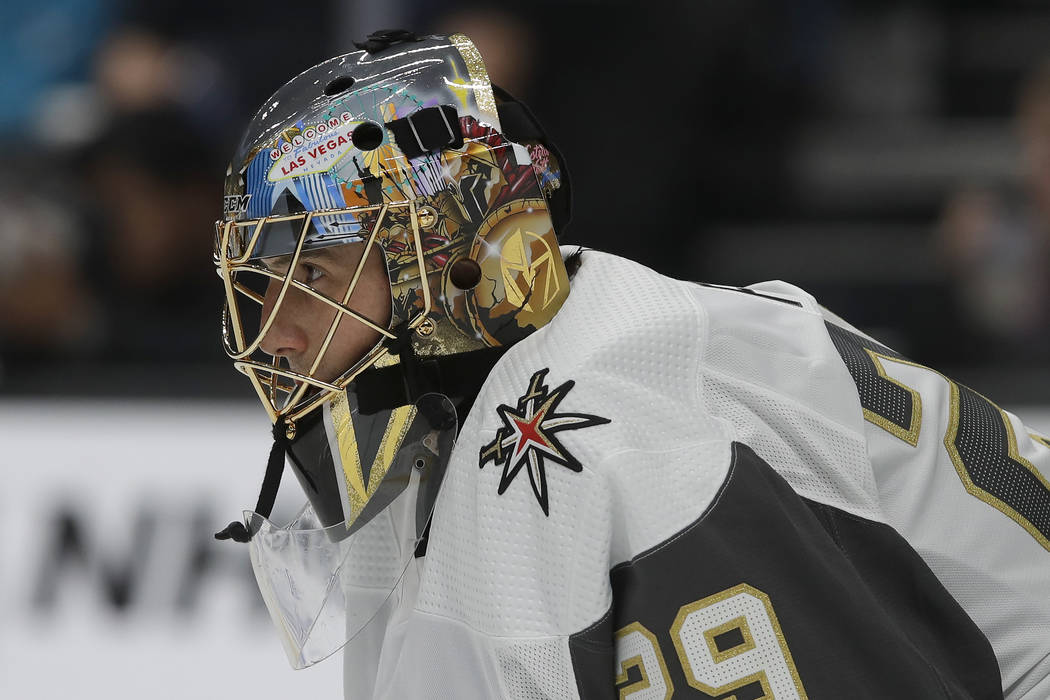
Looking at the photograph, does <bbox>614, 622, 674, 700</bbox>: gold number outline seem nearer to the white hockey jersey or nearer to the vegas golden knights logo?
the white hockey jersey

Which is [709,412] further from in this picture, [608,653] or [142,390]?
[142,390]

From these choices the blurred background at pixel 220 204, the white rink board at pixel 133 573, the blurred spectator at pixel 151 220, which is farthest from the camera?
the blurred spectator at pixel 151 220

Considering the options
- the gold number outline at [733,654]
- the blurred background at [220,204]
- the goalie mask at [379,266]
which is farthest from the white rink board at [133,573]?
the gold number outline at [733,654]

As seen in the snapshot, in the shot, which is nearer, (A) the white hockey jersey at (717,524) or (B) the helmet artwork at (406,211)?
(A) the white hockey jersey at (717,524)

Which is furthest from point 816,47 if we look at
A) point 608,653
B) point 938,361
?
point 608,653

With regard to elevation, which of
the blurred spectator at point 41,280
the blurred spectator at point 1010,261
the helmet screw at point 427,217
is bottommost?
the blurred spectator at point 1010,261

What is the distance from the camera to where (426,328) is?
1601mm

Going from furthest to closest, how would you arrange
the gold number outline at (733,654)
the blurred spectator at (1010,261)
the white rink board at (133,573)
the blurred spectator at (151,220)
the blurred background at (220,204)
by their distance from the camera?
the blurred spectator at (151,220), the blurred spectator at (1010,261), the blurred background at (220,204), the white rink board at (133,573), the gold number outline at (733,654)

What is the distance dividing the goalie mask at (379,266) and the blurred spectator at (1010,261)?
289 cm

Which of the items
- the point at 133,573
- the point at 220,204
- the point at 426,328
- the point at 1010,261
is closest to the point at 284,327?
the point at 426,328

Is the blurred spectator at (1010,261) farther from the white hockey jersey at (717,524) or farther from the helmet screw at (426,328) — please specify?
the helmet screw at (426,328)

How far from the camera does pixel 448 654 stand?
4.92 feet

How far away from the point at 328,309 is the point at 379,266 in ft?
0.29

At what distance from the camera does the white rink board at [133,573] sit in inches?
113
